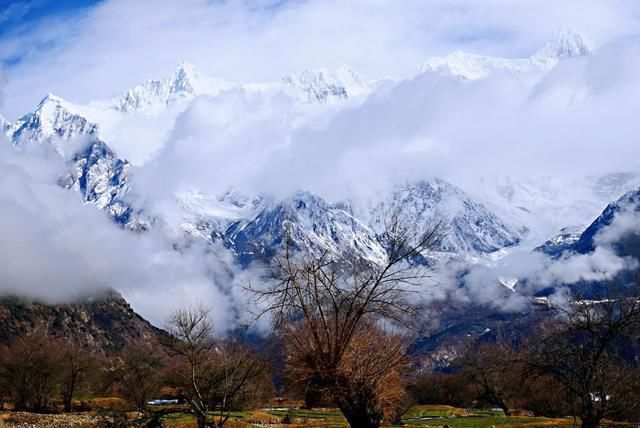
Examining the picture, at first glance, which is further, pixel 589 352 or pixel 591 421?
pixel 589 352

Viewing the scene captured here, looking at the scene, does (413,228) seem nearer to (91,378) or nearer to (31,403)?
(31,403)

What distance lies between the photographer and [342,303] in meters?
32.5

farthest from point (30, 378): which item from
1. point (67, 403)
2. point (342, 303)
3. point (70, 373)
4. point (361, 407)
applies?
point (342, 303)

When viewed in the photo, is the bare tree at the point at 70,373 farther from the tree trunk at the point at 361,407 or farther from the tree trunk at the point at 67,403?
the tree trunk at the point at 361,407

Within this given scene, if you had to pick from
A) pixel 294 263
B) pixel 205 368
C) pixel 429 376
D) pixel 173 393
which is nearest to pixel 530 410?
pixel 429 376

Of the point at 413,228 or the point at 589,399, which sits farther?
the point at 589,399

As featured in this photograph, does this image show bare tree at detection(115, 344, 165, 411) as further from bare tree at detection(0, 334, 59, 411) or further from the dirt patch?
the dirt patch

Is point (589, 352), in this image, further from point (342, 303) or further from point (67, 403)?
point (67, 403)

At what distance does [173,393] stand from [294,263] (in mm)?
86871

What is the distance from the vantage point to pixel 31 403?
91062mm

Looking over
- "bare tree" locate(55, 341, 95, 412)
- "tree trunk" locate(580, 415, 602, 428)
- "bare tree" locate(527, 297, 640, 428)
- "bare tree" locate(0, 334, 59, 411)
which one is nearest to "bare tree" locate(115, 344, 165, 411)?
"bare tree" locate(55, 341, 95, 412)

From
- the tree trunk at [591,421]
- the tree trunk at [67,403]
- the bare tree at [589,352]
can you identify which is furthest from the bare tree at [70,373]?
the tree trunk at [591,421]

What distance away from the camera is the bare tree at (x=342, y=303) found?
31750mm

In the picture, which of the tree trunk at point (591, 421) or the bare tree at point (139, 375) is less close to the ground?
the tree trunk at point (591, 421)
